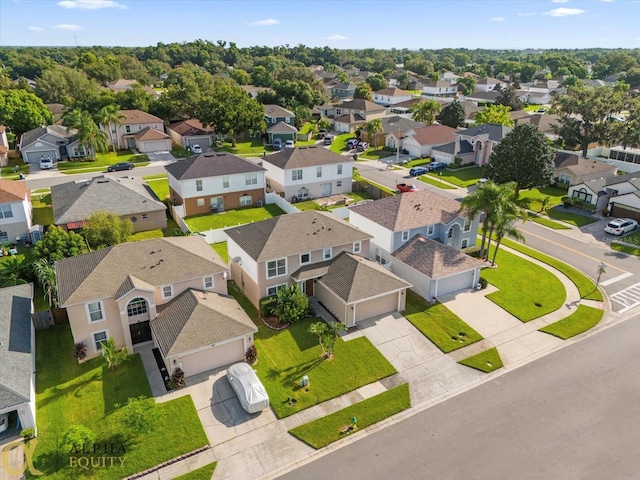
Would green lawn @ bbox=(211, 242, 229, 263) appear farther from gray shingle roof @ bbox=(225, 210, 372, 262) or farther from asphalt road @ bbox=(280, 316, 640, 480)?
asphalt road @ bbox=(280, 316, 640, 480)

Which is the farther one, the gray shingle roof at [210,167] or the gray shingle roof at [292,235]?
the gray shingle roof at [210,167]

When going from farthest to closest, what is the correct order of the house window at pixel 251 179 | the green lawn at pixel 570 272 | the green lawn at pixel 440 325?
1. the house window at pixel 251 179
2. the green lawn at pixel 570 272
3. the green lawn at pixel 440 325

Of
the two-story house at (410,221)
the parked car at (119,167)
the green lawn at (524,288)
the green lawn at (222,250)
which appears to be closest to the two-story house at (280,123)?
the parked car at (119,167)

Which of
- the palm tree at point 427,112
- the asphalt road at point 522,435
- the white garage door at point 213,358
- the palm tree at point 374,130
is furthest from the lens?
the palm tree at point 427,112

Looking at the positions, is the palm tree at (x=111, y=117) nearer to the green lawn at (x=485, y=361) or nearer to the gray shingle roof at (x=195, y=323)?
the gray shingle roof at (x=195, y=323)

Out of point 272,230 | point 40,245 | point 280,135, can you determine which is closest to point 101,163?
point 280,135

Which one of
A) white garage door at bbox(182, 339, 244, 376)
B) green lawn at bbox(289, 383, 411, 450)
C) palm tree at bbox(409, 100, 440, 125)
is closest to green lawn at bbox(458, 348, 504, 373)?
green lawn at bbox(289, 383, 411, 450)

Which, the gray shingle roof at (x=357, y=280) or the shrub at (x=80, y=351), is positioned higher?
the gray shingle roof at (x=357, y=280)
